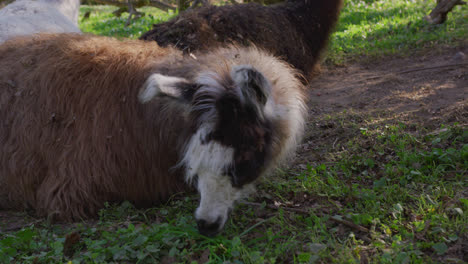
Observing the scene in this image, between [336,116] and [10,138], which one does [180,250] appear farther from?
[336,116]

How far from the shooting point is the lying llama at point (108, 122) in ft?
10.4

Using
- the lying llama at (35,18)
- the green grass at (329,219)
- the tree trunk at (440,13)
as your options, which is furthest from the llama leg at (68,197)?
the tree trunk at (440,13)

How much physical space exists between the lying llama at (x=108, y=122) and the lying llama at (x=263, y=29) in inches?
56.0

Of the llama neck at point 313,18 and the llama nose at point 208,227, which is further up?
the llama neck at point 313,18

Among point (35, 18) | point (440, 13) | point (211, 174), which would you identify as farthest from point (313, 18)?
point (211, 174)

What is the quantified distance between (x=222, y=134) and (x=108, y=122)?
1.19 meters

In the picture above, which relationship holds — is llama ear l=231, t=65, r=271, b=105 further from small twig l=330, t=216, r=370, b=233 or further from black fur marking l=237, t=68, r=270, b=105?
small twig l=330, t=216, r=370, b=233

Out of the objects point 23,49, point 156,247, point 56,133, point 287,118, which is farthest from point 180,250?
point 23,49

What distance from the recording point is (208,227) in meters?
2.81

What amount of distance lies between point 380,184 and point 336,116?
5.43ft

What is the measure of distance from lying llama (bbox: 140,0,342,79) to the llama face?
2022 mm

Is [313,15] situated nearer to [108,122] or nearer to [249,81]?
[108,122]

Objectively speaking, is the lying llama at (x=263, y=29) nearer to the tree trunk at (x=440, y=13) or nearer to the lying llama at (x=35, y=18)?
the lying llama at (x=35, y=18)

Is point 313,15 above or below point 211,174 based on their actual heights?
above
